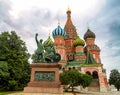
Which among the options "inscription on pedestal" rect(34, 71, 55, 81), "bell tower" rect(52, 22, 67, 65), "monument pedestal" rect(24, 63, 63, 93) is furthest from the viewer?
"bell tower" rect(52, 22, 67, 65)

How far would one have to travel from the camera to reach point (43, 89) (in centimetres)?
1411

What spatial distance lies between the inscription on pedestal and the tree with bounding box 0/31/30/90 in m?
8.89

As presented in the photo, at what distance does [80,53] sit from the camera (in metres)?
41.5

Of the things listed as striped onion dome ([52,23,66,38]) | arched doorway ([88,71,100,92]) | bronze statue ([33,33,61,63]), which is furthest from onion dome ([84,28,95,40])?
bronze statue ([33,33,61,63])

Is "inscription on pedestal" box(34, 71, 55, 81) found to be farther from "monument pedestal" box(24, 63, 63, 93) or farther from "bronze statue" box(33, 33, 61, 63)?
"bronze statue" box(33, 33, 61, 63)

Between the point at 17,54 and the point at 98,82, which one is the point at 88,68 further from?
the point at 17,54

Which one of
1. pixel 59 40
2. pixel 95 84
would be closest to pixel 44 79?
pixel 95 84

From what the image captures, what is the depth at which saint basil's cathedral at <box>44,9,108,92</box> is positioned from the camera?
109 ft

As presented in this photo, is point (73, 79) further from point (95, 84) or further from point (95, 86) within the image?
point (95, 84)

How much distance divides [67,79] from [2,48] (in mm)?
11586

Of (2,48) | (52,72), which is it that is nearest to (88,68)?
(2,48)

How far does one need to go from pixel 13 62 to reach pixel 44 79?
11550mm

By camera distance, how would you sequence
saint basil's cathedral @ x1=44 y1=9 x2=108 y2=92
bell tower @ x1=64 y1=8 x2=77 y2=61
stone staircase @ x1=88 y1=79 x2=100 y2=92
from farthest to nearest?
bell tower @ x1=64 y1=8 x2=77 y2=61, saint basil's cathedral @ x1=44 y1=9 x2=108 y2=92, stone staircase @ x1=88 y1=79 x2=100 y2=92

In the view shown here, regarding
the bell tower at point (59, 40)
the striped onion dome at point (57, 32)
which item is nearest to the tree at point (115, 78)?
the bell tower at point (59, 40)
